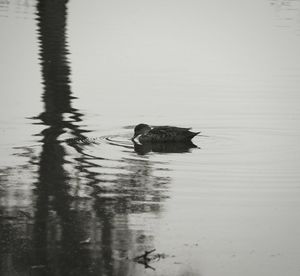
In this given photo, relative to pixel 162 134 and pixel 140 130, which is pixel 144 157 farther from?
pixel 140 130

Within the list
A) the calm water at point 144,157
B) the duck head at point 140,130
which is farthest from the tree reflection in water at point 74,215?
the duck head at point 140,130

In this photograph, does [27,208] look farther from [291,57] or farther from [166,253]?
→ [291,57]

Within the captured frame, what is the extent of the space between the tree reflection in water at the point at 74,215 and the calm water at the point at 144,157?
0.06 ft

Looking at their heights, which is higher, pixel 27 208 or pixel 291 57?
pixel 291 57

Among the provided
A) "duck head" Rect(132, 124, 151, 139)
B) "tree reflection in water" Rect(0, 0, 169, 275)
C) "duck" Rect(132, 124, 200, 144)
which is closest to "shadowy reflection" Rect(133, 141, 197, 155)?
"duck" Rect(132, 124, 200, 144)

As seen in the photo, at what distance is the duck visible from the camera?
499 inches

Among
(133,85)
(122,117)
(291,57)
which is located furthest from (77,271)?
(291,57)

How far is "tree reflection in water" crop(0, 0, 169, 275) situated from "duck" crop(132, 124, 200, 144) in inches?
38.3

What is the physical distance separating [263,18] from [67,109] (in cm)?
2136

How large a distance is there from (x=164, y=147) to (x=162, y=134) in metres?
0.23

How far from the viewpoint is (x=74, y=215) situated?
7906 millimetres

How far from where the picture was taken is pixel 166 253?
22.7ft

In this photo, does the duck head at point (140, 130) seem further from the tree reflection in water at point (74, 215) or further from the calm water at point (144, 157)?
the tree reflection in water at point (74, 215)

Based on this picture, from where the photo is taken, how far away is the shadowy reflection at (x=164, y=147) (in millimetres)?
12242
